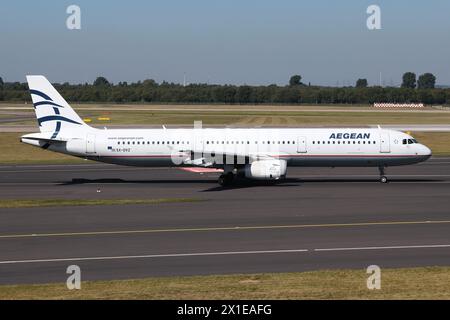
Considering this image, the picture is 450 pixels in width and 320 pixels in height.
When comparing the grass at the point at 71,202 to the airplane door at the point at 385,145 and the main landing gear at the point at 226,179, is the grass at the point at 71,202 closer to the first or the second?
the main landing gear at the point at 226,179

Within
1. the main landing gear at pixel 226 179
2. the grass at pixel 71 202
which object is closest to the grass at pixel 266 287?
the grass at pixel 71 202

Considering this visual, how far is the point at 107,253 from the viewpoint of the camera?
82.2 ft

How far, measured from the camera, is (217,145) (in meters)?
46.9

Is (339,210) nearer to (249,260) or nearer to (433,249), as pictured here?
(433,249)

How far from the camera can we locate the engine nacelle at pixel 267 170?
143ft

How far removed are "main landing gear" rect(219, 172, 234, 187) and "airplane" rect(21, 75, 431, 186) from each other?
65 millimetres

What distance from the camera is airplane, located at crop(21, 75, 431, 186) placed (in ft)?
152

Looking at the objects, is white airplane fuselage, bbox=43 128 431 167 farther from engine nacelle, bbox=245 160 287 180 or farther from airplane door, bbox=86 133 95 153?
engine nacelle, bbox=245 160 287 180

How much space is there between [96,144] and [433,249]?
27.4m

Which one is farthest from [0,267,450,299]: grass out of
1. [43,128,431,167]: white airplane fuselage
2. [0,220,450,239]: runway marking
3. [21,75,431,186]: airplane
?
[43,128,431,167]: white airplane fuselage

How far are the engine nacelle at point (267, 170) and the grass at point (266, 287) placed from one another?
72.2ft

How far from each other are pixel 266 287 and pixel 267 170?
79.7 ft

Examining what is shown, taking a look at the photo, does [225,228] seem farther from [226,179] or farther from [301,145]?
[301,145]
